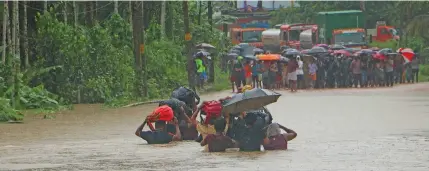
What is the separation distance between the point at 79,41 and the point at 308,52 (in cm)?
1551

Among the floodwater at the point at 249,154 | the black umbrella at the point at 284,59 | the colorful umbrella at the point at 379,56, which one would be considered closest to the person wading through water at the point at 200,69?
the black umbrella at the point at 284,59

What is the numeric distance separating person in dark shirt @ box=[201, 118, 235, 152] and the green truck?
150ft

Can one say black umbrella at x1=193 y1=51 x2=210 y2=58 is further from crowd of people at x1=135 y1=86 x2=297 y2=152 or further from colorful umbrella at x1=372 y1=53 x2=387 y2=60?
crowd of people at x1=135 y1=86 x2=297 y2=152

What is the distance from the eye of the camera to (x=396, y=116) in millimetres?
28062

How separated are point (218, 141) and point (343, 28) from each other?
49.6 m

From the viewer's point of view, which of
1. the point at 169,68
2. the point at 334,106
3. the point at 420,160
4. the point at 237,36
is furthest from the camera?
the point at 237,36

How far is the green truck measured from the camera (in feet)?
213

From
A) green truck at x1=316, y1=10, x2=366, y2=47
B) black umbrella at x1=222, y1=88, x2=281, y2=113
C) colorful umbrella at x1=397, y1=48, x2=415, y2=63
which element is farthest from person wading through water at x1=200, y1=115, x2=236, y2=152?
green truck at x1=316, y1=10, x2=366, y2=47

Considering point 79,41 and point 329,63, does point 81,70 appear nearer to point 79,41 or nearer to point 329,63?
point 79,41

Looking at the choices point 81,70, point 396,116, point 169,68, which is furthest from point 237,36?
point 396,116

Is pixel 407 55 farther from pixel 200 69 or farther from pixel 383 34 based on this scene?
pixel 383 34

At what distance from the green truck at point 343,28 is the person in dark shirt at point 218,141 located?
150 ft

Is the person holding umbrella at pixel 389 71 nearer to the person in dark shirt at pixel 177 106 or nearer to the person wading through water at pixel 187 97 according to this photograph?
the person wading through water at pixel 187 97

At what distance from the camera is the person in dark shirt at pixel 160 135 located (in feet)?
67.4
